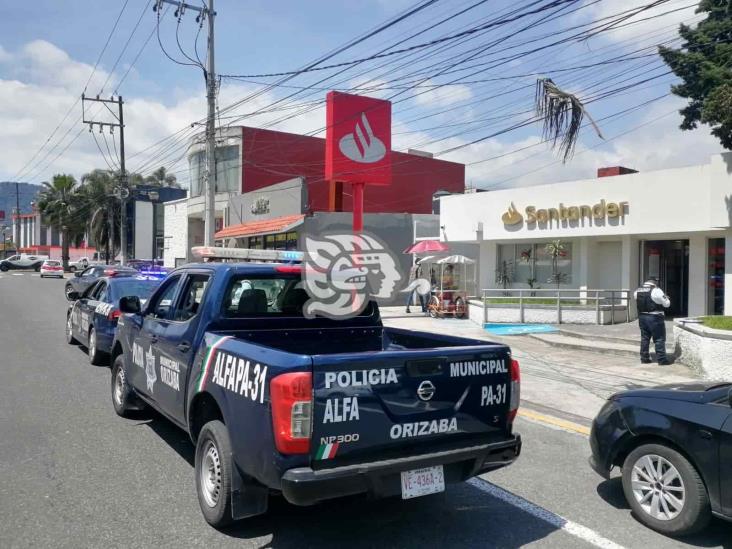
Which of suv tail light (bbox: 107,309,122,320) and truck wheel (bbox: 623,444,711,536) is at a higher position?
suv tail light (bbox: 107,309,122,320)

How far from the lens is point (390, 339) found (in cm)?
567

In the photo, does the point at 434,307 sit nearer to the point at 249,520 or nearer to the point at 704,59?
the point at 704,59

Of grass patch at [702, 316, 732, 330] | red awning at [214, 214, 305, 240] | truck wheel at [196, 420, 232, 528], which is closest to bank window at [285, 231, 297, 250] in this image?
red awning at [214, 214, 305, 240]

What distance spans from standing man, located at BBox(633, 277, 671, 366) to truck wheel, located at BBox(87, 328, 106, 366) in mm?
9349

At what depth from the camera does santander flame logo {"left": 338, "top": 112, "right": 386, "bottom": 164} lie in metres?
19.9

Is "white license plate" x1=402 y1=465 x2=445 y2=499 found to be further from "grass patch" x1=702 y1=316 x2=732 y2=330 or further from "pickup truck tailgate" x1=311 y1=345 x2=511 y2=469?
"grass patch" x1=702 y1=316 x2=732 y2=330

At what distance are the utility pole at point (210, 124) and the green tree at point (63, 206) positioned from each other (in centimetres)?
3815

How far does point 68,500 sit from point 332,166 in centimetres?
1613

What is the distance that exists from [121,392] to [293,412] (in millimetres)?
4101

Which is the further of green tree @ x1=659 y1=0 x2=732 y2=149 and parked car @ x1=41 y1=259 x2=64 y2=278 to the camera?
parked car @ x1=41 y1=259 x2=64 y2=278

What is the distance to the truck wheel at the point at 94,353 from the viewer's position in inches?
395

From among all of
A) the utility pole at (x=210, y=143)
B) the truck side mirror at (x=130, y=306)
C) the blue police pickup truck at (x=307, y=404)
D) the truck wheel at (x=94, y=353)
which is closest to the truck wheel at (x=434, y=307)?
the utility pole at (x=210, y=143)

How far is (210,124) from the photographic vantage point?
21.4 meters

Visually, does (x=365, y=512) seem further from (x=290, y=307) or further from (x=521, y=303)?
(x=521, y=303)
